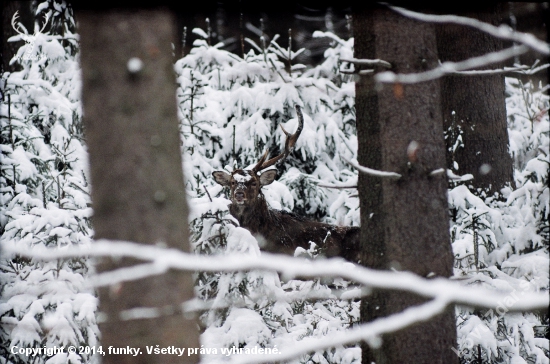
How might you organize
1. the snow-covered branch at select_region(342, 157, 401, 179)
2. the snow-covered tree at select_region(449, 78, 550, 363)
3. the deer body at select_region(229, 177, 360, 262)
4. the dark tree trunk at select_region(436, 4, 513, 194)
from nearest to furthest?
the snow-covered branch at select_region(342, 157, 401, 179) → the snow-covered tree at select_region(449, 78, 550, 363) → the dark tree trunk at select_region(436, 4, 513, 194) → the deer body at select_region(229, 177, 360, 262)

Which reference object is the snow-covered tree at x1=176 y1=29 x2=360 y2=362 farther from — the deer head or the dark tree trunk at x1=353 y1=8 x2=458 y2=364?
the dark tree trunk at x1=353 y1=8 x2=458 y2=364

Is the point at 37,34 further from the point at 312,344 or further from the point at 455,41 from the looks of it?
the point at 312,344

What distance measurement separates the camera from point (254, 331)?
166 inches

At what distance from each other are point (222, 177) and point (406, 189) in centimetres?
432

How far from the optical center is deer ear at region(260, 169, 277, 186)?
7707 mm

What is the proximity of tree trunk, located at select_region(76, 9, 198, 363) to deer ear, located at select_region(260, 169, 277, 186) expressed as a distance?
525 centimetres

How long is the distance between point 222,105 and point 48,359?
19.5 ft

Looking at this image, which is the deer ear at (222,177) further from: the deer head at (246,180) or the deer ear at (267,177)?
the deer ear at (267,177)

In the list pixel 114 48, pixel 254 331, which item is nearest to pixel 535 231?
pixel 254 331

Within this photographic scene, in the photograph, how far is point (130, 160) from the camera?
7.89ft

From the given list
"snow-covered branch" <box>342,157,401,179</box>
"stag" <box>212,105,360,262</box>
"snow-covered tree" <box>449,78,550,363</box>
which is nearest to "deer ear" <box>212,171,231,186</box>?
"stag" <box>212,105,360,262</box>

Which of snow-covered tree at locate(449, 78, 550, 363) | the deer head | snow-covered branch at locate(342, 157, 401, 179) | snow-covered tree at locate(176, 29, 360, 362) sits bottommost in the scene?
snow-covered tree at locate(449, 78, 550, 363)

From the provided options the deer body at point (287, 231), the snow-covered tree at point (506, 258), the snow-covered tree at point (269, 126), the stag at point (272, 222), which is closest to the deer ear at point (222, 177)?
the stag at point (272, 222)

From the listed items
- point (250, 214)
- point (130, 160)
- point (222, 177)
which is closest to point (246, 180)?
point (222, 177)
